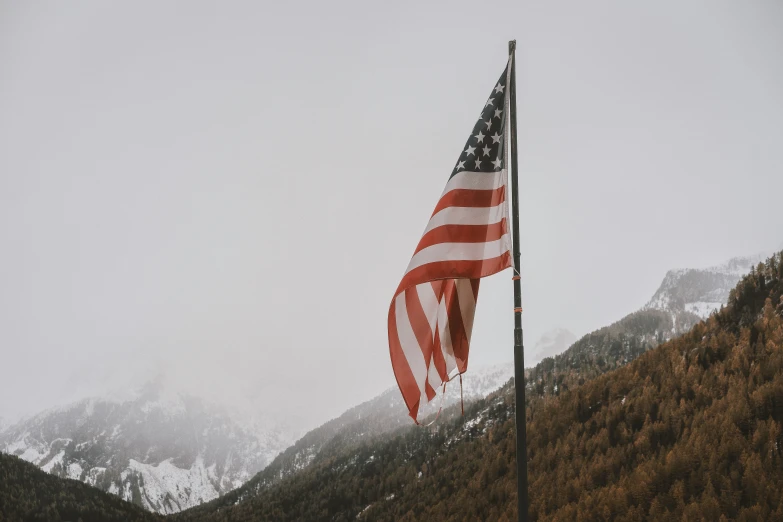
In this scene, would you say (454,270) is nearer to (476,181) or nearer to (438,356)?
(476,181)

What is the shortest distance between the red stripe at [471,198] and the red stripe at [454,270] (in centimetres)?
92

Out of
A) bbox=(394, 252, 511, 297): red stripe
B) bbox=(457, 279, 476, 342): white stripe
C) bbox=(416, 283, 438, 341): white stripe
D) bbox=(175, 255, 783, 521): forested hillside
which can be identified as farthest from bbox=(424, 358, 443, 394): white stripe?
bbox=(175, 255, 783, 521): forested hillside

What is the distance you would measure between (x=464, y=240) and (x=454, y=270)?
553mm

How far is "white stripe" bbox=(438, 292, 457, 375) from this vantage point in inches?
310

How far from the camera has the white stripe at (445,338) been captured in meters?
7.87

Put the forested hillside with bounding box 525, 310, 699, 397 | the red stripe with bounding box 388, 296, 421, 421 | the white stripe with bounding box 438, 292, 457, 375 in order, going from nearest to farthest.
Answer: the red stripe with bounding box 388, 296, 421, 421 → the white stripe with bounding box 438, 292, 457, 375 → the forested hillside with bounding box 525, 310, 699, 397

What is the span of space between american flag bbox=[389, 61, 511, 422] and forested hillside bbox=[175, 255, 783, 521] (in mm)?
10983

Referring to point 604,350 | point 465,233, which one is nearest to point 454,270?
point 465,233

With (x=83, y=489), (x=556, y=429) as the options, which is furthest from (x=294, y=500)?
(x=556, y=429)

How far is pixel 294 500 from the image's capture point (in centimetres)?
8450

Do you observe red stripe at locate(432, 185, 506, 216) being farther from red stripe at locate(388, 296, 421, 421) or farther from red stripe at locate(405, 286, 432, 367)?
red stripe at locate(388, 296, 421, 421)

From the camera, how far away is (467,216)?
727 centimetres

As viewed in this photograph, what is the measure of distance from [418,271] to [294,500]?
92713 mm

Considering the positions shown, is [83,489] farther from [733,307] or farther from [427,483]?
[733,307]
